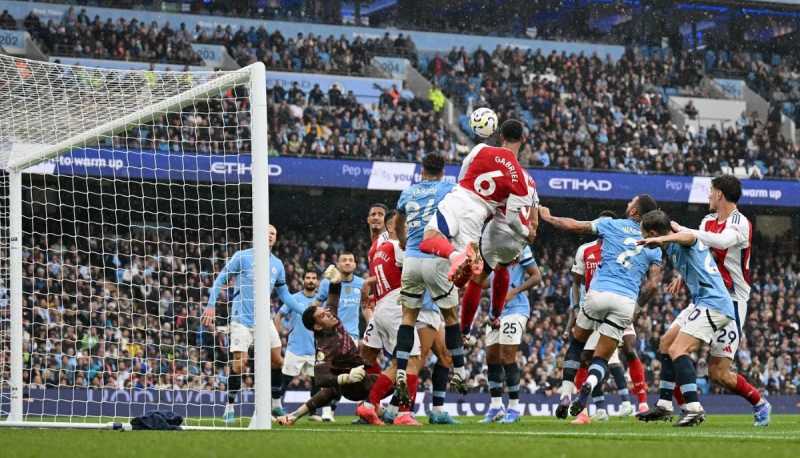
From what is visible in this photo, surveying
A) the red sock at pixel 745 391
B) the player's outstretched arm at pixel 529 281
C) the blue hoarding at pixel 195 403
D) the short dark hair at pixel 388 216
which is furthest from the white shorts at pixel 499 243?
the blue hoarding at pixel 195 403

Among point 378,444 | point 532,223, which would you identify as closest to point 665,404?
point 532,223

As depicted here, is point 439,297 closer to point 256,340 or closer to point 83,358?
point 256,340

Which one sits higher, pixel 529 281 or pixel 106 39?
pixel 106 39

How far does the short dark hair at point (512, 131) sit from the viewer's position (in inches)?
433

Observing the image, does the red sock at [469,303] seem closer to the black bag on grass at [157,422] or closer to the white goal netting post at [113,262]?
the white goal netting post at [113,262]

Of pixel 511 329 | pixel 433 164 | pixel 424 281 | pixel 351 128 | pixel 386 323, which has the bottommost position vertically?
pixel 511 329

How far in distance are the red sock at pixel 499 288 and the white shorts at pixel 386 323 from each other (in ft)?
3.60

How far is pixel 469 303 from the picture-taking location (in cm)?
1164

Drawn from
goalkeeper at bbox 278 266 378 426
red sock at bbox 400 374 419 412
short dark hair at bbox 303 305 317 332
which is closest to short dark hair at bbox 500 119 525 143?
goalkeeper at bbox 278 266 378 426

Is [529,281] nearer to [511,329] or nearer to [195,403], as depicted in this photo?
[511,329]

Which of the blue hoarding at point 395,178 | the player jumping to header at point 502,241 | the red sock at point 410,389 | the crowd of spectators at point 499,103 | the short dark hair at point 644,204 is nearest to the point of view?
the red sock at point 410,389

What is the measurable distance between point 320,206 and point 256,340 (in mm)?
21883

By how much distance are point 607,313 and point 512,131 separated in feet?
8.01

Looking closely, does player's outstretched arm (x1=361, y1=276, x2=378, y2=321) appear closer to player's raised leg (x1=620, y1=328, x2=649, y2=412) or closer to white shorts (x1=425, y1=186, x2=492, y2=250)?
white shorts (x1=425, y1=186, x2=492, y2=250)
